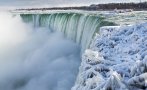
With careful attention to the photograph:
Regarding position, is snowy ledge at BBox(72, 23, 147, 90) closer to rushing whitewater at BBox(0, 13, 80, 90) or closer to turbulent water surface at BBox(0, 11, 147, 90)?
turbulent water surface at BBox(0, 11, 147, 90)

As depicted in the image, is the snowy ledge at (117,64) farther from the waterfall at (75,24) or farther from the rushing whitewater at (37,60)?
the rushing whitewater at (37,60)

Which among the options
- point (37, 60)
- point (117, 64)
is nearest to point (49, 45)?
point (37, 60)

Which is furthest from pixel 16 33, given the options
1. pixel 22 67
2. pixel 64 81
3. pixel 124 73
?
pixel 124 73

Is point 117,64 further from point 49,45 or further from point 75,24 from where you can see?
point 49,45

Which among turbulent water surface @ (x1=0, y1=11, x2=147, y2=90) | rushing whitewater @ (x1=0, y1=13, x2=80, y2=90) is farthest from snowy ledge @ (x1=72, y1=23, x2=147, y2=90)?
rushing whitewater @ (x1=0, y1=13, x2=80, y2=90)

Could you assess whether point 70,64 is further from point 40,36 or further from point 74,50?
point 40,36

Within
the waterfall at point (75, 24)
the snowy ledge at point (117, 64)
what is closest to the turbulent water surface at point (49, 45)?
the waterfall at point (75, 24)

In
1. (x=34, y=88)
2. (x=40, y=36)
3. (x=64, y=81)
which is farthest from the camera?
(x=40, y=36)
